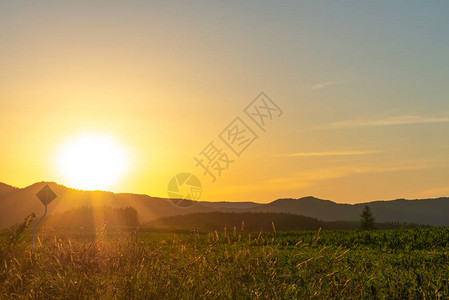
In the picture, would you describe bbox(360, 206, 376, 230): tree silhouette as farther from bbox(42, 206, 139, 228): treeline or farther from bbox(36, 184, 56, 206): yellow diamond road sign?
bbox(36, 184, 56, 206): yellow diamond road sign

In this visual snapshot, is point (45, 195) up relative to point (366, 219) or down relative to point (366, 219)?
up

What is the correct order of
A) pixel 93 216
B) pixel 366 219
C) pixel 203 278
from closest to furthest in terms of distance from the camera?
pixel 203 278, pixel 366 219, pixel 93 216

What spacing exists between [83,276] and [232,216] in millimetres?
33415

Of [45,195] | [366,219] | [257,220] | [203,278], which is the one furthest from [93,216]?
[203,278]

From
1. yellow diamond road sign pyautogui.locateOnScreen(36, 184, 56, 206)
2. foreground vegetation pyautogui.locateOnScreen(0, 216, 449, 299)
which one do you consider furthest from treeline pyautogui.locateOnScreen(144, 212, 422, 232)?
foreground vegetation pyautogui.locateOnScreen(0, 216, 449, 299)

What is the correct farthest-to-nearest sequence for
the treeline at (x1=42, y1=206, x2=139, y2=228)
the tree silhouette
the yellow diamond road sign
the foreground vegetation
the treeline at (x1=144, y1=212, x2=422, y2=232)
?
the treeline at (x1=144, y1=212, x2=422, y2=232)
the treeline at (x1=42, y1=206, x2=139, y2=228)
the tree silhouette
the yellow diamond road sign
the foreground vegetation

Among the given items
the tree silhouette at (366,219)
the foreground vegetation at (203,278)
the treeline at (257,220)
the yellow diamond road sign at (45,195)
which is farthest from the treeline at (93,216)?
the foreground vegetation at (203,278)

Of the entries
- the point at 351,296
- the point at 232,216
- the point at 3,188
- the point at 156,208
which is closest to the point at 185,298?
the point at 351,296

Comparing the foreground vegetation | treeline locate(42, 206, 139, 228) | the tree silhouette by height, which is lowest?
the foreground vegetation

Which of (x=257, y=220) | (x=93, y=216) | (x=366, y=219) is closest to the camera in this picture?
(x=366, y=219)

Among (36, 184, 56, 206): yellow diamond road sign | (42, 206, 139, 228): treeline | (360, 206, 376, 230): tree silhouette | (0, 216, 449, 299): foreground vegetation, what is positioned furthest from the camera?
(42, 206, 139, 228): treeline

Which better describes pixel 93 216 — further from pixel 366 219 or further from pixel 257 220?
pixel 366 219

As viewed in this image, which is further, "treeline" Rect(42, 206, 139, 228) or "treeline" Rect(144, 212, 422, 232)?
"treeline" Rect(144, 212, 422, 232)

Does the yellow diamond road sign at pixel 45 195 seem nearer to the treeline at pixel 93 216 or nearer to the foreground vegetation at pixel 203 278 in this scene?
the foreground vegetation at pixel 203 278
